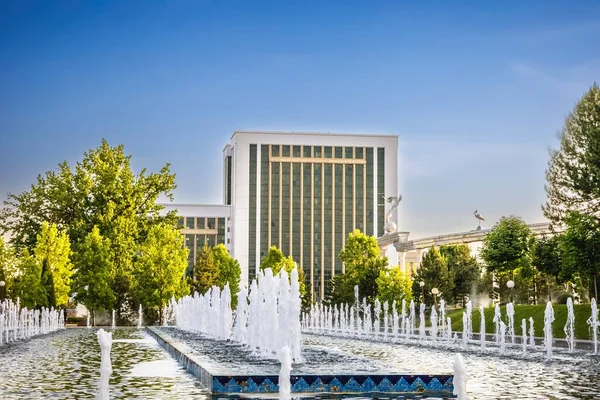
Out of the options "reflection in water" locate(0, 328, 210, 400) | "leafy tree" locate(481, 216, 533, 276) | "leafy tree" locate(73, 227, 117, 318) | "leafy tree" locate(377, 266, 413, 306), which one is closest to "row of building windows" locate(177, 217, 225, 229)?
"leafy tree" locate(73, 227, 117, 318)

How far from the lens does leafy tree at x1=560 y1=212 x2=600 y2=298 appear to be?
34.7 m

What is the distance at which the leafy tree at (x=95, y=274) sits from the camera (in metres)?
48.4

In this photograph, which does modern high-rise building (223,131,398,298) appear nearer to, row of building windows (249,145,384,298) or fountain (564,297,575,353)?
row of building windows (249,145,384,298)

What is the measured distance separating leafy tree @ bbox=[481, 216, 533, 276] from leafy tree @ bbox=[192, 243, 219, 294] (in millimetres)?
32129

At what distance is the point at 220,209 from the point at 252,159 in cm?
813

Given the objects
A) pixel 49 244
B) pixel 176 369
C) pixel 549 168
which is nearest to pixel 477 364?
pixel 176 369

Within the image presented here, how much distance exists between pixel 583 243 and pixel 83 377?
85.3ft

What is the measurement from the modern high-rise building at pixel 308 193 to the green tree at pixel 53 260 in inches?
2244

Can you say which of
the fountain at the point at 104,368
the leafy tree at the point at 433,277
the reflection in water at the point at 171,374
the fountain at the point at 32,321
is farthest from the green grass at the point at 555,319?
the fountain at the point at 104,368

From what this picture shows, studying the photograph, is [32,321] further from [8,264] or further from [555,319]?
[555,319]

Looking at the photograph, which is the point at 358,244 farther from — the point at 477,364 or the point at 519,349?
the point at 477,364

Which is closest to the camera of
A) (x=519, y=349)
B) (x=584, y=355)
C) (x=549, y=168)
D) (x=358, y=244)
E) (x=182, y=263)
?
(x=584, y=355)

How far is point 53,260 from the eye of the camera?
46.2 metres

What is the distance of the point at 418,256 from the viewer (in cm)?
7169
